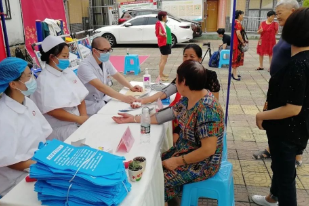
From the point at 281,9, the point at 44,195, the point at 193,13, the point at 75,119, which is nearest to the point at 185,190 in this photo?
the point at 44,195

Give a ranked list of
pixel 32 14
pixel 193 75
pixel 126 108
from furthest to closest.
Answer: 1. pixel 32 14
2. pixel 126 108
3. pixel 193 75

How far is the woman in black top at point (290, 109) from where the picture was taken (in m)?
1.63

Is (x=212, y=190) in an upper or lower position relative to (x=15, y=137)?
lower

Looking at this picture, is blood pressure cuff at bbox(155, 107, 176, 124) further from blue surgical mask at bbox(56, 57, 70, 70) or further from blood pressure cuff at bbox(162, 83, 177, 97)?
blue surgical mask at bbox(56, 57, 70, 70)

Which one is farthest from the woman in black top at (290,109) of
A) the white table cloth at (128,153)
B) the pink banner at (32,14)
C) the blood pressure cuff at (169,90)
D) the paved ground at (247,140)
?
the pink banner at (32,14)

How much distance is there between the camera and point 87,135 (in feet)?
6.66

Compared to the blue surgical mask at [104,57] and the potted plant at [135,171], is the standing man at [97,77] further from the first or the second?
the potted plant at [135,171]

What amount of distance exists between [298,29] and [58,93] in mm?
1884

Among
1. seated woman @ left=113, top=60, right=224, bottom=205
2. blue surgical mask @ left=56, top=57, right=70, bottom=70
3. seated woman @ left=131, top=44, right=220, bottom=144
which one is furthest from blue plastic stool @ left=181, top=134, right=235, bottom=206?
blue surgical mask @ left=56, top=57, right=70, bottom=70

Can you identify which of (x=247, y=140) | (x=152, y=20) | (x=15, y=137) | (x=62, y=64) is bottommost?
(x=247, y=140)

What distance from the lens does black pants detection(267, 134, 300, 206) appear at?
6.02 ft

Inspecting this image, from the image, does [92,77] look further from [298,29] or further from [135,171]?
[298,29]

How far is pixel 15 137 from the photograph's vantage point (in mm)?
1751

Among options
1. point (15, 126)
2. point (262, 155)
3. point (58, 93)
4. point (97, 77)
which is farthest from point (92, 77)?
point (262, 155)
